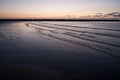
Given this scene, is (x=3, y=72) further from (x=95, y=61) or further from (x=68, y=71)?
(x=95, y=61)

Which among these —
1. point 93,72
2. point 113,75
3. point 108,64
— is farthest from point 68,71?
point 108,64

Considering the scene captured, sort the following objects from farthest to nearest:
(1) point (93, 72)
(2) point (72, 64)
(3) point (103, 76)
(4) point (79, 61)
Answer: (4) point (79, 61) → (2) point (72, 64) → (1) point (93, 72) → (3) point (103, 76)

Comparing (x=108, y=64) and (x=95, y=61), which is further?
(x=95, y=61)

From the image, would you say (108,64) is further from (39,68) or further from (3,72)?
(3,72)

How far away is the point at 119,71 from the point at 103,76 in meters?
0.96

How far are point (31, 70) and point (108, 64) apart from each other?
3541 millimetres

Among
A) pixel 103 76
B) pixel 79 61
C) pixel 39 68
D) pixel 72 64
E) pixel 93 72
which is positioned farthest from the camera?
pixel 79 61

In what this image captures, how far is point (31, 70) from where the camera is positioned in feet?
19.6

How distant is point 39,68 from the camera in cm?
624

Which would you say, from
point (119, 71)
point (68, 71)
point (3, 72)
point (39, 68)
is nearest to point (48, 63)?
point (39, 68)

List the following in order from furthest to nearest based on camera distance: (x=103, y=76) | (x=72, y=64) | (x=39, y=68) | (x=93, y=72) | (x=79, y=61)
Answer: (x=79, y=61) → (x=72, y=64) → (x=39, y=68) → (x=93, y=72) → (x=103, y=76)

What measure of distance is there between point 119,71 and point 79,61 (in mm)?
2003

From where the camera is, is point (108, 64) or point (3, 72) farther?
point (108, 64)

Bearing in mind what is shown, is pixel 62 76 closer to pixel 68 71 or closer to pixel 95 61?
pixel 68 71
